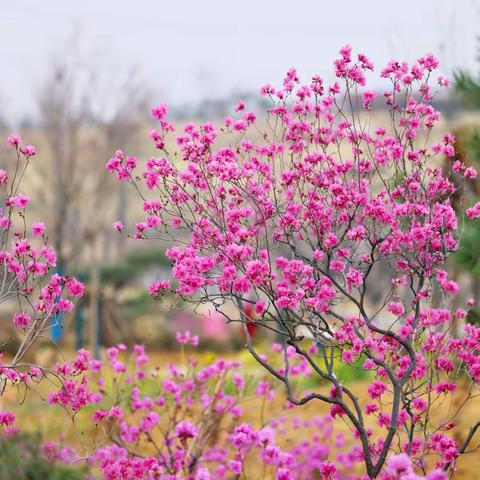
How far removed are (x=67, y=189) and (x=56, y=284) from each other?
14.5 meters

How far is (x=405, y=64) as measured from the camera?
515 centimetres

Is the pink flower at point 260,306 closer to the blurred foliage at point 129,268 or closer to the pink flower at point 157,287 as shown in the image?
the pink flower at point 157,287

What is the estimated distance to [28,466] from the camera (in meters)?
3.74

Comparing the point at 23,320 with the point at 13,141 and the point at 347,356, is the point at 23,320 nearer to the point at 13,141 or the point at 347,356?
the point at 13,141

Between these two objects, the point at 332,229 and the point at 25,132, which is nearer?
the point at 332,229

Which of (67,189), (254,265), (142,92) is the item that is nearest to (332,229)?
(254,265)

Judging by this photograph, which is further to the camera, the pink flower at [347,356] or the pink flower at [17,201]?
the pink flower at [347,356]

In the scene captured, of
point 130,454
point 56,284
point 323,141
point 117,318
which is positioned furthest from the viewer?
point 117,318

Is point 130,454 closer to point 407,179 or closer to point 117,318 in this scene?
point 407,179

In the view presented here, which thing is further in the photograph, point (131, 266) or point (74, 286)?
point (131, 266)

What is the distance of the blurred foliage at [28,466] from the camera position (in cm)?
366

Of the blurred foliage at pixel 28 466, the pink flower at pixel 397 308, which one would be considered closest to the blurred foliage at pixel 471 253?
the pink flower at pixel 397 308

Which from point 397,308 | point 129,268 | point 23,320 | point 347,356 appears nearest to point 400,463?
point 347,356

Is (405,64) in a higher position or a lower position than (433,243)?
higher
